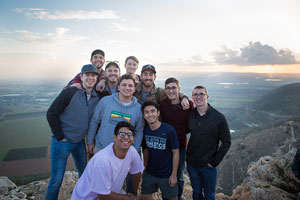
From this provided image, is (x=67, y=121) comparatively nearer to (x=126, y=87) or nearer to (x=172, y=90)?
(x=126, y=87)

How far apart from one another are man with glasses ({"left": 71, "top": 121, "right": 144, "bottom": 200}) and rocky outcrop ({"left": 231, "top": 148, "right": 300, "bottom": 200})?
5924 mm

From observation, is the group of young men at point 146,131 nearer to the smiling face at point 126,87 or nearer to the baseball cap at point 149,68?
the smiling face at point 126,87

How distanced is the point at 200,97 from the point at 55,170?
488cm

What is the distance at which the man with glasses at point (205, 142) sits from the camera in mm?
4977

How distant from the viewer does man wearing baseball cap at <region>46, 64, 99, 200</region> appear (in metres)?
4.95

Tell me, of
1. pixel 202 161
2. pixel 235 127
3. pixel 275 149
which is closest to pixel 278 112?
pixel 235 127

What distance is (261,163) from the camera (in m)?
9.32

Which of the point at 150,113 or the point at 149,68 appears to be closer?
the point at 150,113

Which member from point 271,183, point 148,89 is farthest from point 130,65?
point 271,183

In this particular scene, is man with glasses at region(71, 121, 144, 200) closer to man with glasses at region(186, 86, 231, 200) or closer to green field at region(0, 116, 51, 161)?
man with glasses at region(186, 86, 231, 200)

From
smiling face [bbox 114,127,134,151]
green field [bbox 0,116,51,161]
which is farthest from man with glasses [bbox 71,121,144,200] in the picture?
green field [bbox 0,116,51,161]

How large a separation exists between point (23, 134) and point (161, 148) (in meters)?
103

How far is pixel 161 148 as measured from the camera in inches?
188

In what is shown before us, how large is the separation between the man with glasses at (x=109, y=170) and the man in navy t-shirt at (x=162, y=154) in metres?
0.80
